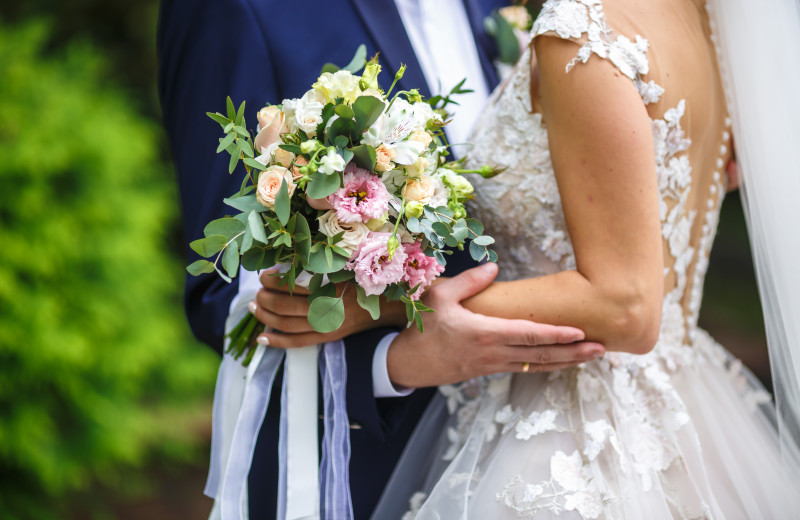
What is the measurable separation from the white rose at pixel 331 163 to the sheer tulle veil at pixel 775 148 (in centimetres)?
103

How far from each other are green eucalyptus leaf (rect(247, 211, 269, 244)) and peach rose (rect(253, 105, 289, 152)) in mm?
164

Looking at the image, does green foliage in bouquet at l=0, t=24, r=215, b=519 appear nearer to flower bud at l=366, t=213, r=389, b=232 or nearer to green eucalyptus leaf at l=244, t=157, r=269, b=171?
green eucalyptus leaf at l=244, t=157, r=269, b=171

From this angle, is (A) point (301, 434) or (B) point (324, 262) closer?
(B) point (324, 262)

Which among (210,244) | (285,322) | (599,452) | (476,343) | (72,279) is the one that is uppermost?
(210,244)

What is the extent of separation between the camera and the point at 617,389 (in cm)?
175

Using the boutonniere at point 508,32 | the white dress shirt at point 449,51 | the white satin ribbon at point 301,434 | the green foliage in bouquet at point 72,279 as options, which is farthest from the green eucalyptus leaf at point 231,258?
the green foliage in bouquet at point 72,279

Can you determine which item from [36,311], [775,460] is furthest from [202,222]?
[36,311]

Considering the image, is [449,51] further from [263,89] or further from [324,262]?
[324,262]

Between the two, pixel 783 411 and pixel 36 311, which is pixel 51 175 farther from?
pixel 783 411

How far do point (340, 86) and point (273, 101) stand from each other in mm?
538

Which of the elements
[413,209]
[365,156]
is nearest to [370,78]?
[365,156]

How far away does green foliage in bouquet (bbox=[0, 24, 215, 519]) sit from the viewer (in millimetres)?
3633

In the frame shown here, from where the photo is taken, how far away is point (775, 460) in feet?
6.14

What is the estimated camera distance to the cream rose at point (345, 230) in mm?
1399
